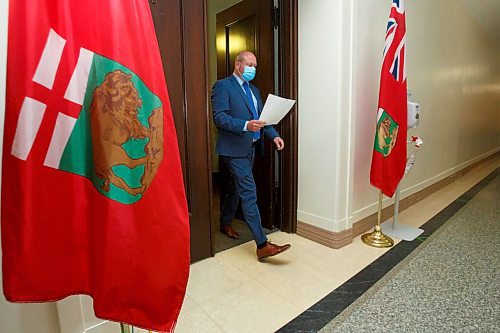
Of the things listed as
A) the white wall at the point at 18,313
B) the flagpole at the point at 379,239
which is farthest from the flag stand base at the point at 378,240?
the white wall at the point at 18,313

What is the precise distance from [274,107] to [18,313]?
140cm

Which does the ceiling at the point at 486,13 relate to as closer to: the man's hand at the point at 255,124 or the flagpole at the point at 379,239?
the flagpole at the point at 379,239

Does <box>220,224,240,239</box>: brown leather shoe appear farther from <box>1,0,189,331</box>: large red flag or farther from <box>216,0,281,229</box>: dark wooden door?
<box>1,0,189,331</box>: large red flag

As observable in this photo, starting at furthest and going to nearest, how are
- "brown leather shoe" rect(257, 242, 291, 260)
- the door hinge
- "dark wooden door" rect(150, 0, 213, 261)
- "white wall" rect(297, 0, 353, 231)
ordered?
the door hinge → "white wall" rect(297, 0, 353, 231) → "brown leather shoe" rect(257, 242, 291, 260) → "dark wooden door" rect(150, 0, 213, 261)

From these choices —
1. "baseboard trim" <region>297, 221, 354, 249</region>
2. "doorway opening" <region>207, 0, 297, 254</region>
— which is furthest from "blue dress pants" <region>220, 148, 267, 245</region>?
"baseboard trim" <region>297, 221, 354, 249</region>

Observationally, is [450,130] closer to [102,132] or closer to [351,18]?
[351,18]

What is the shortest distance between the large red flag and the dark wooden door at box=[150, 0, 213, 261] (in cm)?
96

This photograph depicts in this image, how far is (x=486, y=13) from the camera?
4477 mm

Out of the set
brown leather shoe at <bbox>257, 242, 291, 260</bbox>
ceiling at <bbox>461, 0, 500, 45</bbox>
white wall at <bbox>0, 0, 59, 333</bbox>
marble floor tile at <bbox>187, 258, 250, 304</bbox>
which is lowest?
marble floor tile at <bbox>187, 258, 250, 304</bbox>

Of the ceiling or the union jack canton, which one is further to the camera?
the ceiling

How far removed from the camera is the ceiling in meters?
4.08

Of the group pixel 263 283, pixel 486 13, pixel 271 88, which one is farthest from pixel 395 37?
pixel 486 13

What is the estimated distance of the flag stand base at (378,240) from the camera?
2.15 m

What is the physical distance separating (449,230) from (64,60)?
281 centimetres
